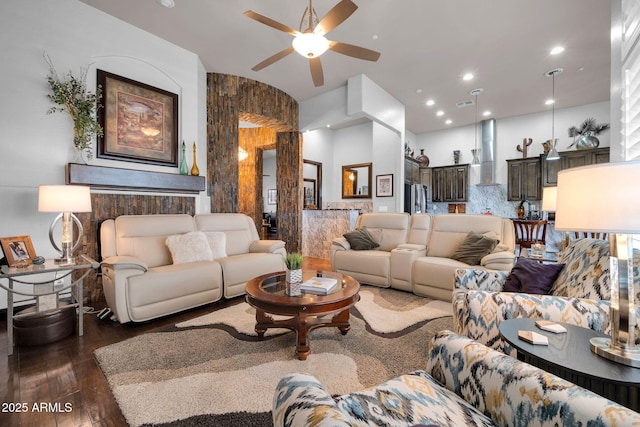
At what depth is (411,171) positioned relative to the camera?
6805 millimetres

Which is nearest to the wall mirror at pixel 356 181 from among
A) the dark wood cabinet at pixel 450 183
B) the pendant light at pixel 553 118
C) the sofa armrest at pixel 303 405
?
the dark wood cabinet at pixel 450 183

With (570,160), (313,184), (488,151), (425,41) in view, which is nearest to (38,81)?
(425,41)

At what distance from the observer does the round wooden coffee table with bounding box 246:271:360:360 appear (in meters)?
1.92

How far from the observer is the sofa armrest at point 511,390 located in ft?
2.29

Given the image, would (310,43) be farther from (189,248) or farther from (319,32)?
(189,248)

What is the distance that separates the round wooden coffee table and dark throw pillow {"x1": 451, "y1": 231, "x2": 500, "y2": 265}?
64.5 inches

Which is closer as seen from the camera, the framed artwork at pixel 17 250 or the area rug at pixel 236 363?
the area rug at pixel 236 363

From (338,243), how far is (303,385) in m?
3.46

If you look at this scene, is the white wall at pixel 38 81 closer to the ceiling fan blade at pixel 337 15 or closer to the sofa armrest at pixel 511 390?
the ceiling fan blade at pixel 337 15

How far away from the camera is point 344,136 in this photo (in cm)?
794

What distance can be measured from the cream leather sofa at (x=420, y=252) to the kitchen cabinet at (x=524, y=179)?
3.80 meters

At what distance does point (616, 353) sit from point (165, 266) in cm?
337

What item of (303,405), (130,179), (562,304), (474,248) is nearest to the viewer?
(303,405)

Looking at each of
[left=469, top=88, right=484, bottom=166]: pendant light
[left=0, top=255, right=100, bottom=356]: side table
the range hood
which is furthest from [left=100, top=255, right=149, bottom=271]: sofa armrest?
the range hood
